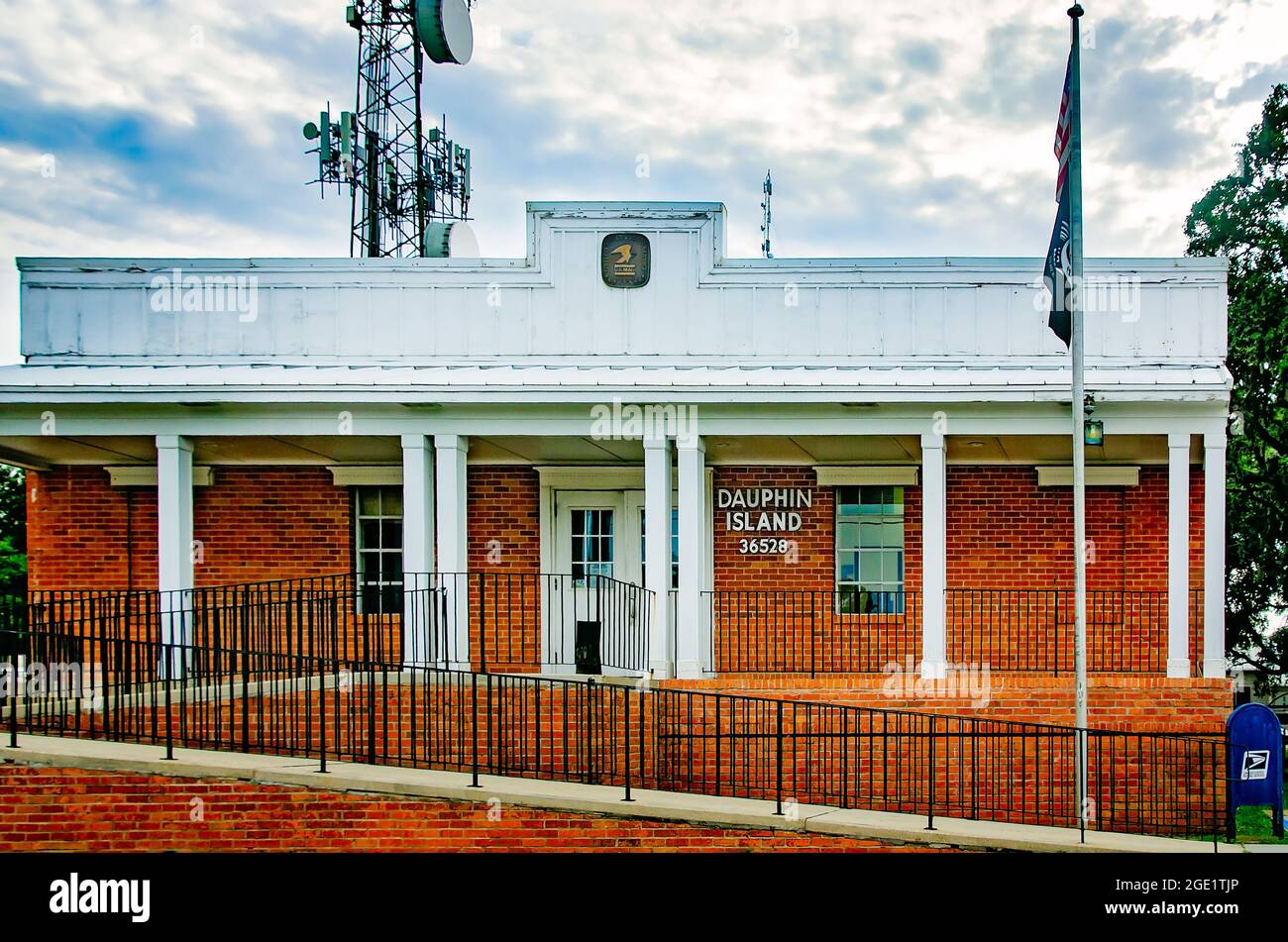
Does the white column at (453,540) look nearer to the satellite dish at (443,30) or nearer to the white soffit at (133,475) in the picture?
the white soffit at (133,475)

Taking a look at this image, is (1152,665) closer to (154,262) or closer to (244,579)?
(244,579)

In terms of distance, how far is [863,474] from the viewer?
50.2ft

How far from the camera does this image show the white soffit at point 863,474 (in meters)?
15.2

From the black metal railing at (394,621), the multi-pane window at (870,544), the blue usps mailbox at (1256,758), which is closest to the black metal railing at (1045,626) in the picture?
the multi-pane window at (870,544)

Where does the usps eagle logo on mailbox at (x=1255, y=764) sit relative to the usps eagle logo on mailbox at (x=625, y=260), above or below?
below

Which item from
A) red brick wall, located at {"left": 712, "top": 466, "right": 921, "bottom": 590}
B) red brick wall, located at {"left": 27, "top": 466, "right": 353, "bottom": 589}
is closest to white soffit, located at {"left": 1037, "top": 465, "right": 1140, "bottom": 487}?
red brick wall, located at {"left": 712, "top": 466, "right": 921, "bottom": 590}

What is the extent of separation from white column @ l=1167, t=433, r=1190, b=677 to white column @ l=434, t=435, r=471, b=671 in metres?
7.28

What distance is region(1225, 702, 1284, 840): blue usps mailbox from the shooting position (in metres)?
12.3

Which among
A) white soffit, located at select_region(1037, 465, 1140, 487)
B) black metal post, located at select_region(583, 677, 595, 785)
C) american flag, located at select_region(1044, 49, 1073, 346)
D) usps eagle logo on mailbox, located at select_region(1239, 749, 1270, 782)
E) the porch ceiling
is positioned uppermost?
american flag, located at select_region(1044, 49, 1073, 346)

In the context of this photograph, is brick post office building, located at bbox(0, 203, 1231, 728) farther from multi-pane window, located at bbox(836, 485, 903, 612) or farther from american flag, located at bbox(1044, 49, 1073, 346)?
american flag, located at bbox(1044, 49, 1073, 346)

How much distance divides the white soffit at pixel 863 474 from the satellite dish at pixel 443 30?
26.1 feet

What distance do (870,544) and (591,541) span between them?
3464 mm

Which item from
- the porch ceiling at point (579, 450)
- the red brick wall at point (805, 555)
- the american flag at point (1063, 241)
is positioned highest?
the american flag at point (1063, 241)

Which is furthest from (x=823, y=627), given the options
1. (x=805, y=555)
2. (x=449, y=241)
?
(x=449, y=241)
